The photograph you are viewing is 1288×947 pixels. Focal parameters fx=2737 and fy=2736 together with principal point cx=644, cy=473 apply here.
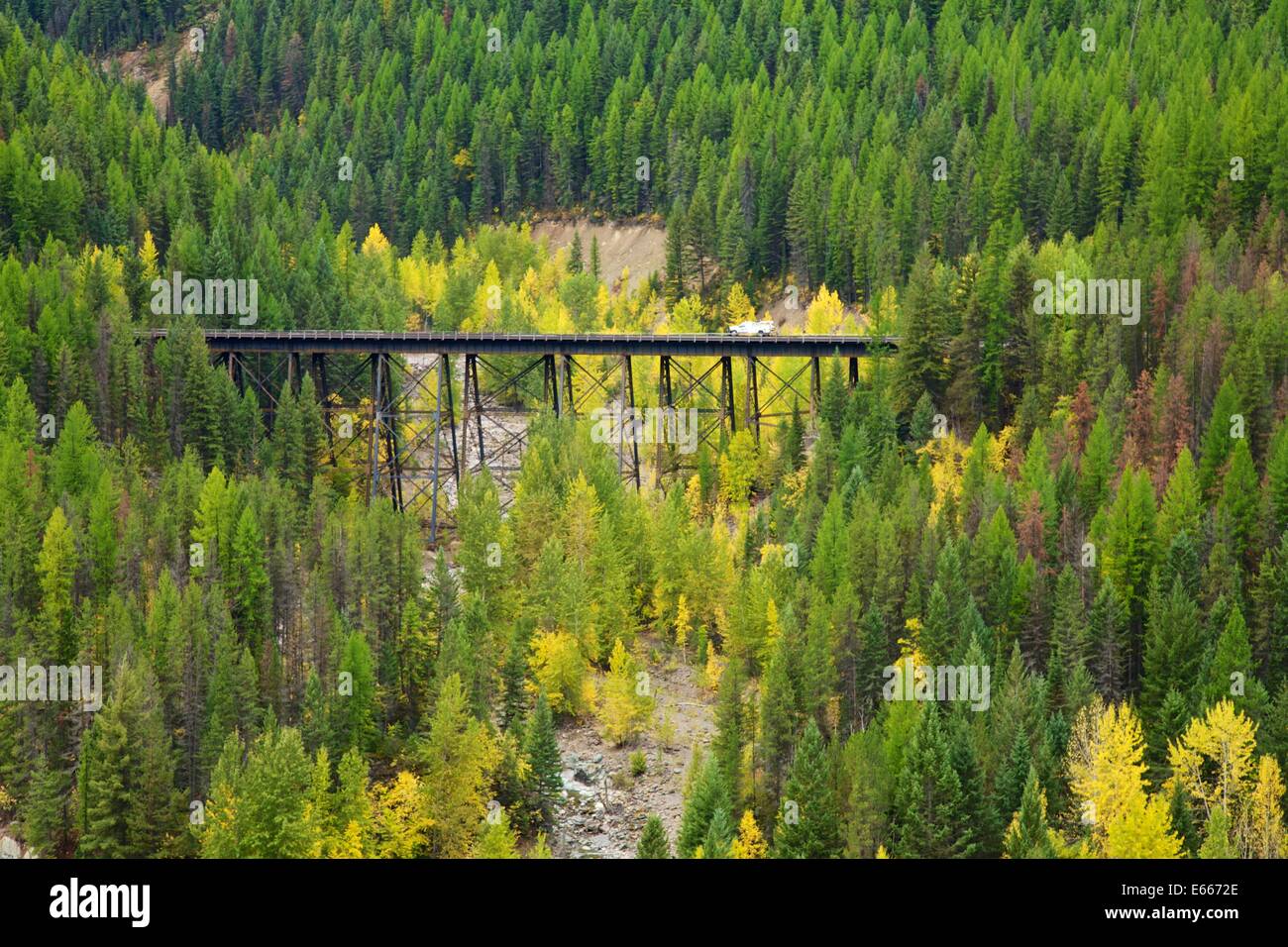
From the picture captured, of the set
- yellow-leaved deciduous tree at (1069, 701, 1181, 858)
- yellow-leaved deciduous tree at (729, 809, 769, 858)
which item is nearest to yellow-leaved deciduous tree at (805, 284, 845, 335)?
yellow-leaved deciduous tree at (1069, 701, 1181, 858)

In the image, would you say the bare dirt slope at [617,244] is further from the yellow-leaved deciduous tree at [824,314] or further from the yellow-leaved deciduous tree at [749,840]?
the yellow-leaved deciduous tree at [749,840]

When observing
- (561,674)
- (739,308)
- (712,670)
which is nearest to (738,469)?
(712,670)

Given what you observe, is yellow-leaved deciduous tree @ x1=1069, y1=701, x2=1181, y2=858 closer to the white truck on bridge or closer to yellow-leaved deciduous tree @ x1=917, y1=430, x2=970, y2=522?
yellow-leaved deciduous tree @ x1=917, y1=430, x2=970, y2=522

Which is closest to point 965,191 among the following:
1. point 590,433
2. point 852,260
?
point 852,260

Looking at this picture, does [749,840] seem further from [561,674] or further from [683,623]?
[683,623]

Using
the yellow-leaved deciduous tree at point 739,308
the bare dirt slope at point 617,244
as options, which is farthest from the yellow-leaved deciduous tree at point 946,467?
the bare dirt slope at point 617,244
